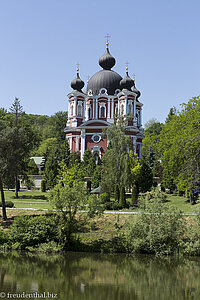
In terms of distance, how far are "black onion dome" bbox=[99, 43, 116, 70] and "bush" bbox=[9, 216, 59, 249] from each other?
39.4 metres

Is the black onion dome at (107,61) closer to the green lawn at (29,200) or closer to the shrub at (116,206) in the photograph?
the green lawn at (29,200)

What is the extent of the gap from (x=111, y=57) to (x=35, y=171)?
21.3 m

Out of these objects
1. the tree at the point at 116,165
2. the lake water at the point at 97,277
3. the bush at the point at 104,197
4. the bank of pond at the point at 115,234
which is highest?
the tree at the point at 116,165

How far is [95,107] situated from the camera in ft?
192

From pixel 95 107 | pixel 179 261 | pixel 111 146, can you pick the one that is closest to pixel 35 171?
pixel 95 107

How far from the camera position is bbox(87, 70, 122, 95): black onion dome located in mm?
58375

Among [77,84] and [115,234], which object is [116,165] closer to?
[115,234]

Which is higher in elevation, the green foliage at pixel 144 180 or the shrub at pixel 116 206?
the green foliage at pixel 144 180

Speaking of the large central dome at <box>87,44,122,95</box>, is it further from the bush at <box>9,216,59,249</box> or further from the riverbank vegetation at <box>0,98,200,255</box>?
the bush at <box>9,216,59,249</box>

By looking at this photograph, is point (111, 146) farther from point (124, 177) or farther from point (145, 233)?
point (145, 233)

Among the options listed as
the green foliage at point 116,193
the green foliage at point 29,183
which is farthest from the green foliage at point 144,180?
the green foliage at point 29,183

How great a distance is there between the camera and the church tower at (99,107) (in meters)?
54.8

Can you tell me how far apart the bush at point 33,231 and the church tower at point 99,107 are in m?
30.0

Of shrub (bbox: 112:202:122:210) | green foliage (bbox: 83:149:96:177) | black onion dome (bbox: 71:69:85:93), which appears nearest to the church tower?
black onion dome (bbox: 71:69:85:93)
